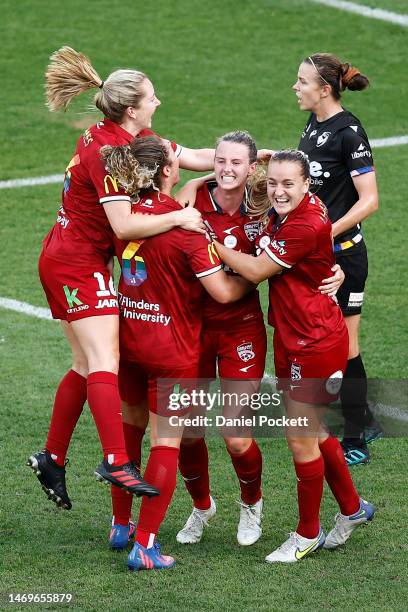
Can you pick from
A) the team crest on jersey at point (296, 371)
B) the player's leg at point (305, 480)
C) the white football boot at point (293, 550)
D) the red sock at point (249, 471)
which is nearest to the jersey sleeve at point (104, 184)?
the team crest on jersey at point (296, 371)

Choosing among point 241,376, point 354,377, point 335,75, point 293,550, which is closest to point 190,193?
point 241,376

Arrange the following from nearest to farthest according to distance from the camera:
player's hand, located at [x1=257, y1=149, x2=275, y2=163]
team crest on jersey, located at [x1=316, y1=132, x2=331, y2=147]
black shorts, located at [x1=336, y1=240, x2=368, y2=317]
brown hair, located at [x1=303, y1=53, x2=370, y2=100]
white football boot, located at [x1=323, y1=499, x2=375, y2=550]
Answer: white football boot, located at [x1=323, y1=499, x2=375, y2=550] → player's hand, located at [x1=257, y1=149, x2=275, y2=163] → brown hair, located at [x1=303, y1=53, x2=370, y2=100] → team crest on jersey, located at [x1=316, y1=132, x2=331, y2=147] → black shorts, located at [x1=336, y1=240, x2=368, y2=317]

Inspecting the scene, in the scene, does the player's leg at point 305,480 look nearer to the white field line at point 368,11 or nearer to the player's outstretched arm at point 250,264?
the player's outstretched arm at point 250,264

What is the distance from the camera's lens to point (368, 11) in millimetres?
16344

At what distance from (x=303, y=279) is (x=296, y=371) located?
1.40 ft

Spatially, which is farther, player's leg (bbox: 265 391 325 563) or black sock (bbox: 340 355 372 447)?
black sock (bbox: 340 355 372 447)

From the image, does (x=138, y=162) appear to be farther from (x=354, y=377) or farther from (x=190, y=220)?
(x=354, y=377)

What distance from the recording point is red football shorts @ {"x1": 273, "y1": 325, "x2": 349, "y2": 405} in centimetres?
561

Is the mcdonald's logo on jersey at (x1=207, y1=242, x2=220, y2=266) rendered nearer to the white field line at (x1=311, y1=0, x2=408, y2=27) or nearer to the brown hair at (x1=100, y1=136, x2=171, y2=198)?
the brown hair at (x1=100, y1=136, x2=171, y2=198)

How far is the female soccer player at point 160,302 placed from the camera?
17.8 ft

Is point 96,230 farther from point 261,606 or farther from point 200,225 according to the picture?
point 261,606

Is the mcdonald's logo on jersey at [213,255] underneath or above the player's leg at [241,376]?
above

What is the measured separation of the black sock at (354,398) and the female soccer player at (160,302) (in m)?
1.70

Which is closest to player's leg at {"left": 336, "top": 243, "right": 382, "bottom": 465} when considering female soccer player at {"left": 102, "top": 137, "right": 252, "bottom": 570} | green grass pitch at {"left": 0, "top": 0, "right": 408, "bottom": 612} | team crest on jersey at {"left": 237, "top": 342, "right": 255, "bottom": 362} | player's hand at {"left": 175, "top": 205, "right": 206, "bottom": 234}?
green grass pitch at {"left": 0, "top": 0, "right": 408, "bottom": 612}
